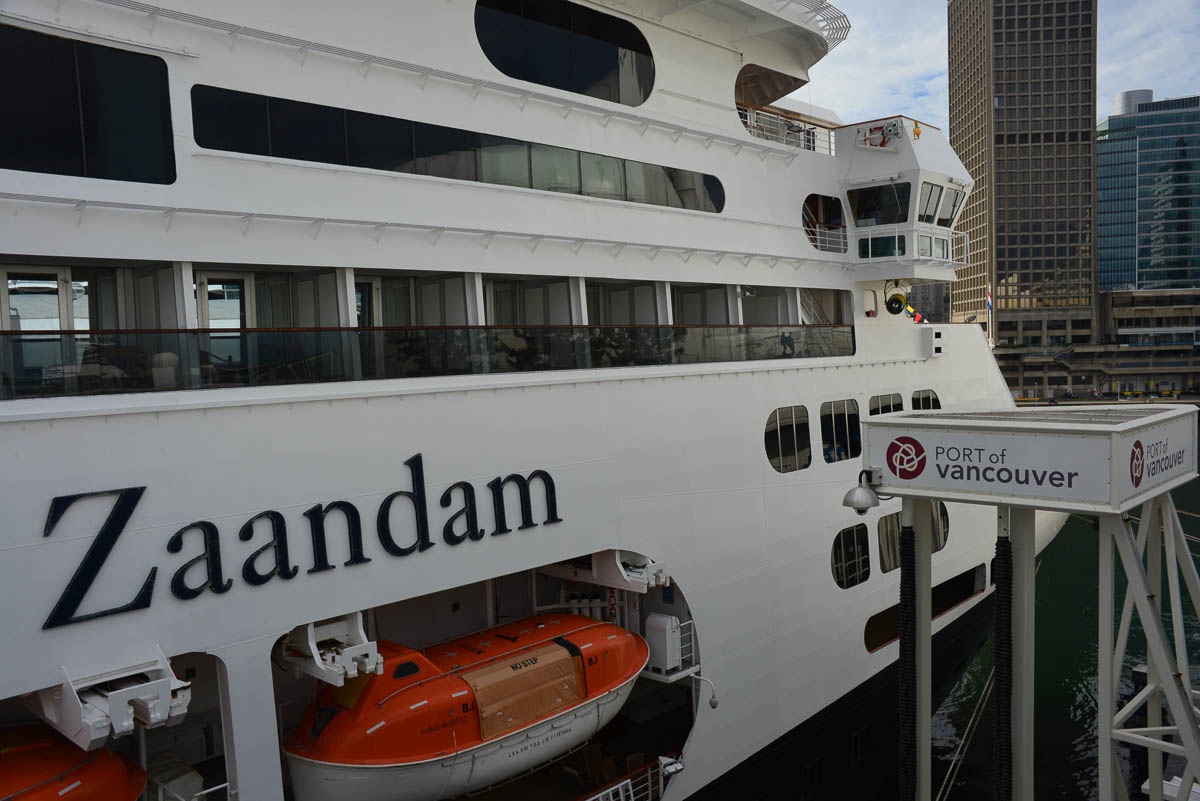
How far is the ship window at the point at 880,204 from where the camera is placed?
15711mm

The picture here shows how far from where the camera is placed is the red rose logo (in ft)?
30.1

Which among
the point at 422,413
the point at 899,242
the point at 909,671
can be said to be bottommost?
the point at 909,671

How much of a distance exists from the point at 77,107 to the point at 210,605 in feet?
14.4

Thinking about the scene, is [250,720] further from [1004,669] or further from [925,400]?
[925,400]

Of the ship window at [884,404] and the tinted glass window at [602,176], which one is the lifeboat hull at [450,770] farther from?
the ship window at [884,404]

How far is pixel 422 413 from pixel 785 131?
981 centimetres

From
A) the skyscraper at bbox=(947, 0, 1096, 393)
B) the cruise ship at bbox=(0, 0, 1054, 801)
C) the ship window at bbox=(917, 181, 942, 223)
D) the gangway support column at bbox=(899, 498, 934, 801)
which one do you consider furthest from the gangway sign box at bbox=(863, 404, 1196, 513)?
the skyscraper at bbox=(947, 0, 1096, 393)

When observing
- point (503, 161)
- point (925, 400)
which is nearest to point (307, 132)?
point (503, 161)

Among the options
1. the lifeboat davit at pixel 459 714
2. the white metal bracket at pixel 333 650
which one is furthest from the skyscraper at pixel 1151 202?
the white metal bracket at pixel 333 650

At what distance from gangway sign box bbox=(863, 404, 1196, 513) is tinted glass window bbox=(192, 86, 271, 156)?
770 centimetres

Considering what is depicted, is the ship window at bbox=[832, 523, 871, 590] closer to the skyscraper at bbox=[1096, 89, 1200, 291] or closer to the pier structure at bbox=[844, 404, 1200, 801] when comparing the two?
the pier structure at bbox=[844, 404, 1200, 801]

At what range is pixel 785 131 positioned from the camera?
1544 centimetres

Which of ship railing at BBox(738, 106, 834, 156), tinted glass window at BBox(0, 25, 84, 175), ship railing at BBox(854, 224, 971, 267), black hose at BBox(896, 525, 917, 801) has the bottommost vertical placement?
black hose at BBox(896, 525, 917, 801)

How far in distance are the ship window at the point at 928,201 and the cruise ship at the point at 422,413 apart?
1.01 ft
